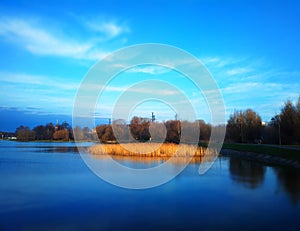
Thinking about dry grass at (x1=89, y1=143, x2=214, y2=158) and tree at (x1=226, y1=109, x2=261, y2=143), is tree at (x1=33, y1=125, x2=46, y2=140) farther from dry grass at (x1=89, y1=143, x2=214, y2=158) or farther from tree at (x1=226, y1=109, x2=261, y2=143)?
dry grass at (x1=89, y1=143, x2=214, y2=158)

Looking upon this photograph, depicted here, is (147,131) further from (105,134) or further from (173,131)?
(105,134)

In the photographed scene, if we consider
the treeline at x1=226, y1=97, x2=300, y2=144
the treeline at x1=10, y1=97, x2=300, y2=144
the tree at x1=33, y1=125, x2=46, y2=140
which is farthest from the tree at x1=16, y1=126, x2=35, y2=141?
the treeline at x1=226, y1=97, x2=300, y2=144

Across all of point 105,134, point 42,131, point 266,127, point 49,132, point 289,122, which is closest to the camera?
point 289,122

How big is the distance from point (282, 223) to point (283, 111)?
27.2 meters

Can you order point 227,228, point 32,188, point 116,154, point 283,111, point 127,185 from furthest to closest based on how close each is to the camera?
point 283,111 → point 116,154 → point 127,185 → point 32,188 → point 227,228

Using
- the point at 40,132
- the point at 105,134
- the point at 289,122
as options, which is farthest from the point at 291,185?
the point at 40,132

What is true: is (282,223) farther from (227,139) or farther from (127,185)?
(227,139)

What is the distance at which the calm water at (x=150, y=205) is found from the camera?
6.12 m

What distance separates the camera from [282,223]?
20.2ft

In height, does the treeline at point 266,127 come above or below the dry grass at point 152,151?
above

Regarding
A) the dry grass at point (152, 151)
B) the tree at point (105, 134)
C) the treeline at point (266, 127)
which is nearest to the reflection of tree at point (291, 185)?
the dry grass at point (152, 151)

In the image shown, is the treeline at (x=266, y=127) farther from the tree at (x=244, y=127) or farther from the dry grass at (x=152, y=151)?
the dry grass at (x=152, y=151)

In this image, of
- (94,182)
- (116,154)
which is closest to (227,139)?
(116,154)

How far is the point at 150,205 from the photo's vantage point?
7.73 meters
